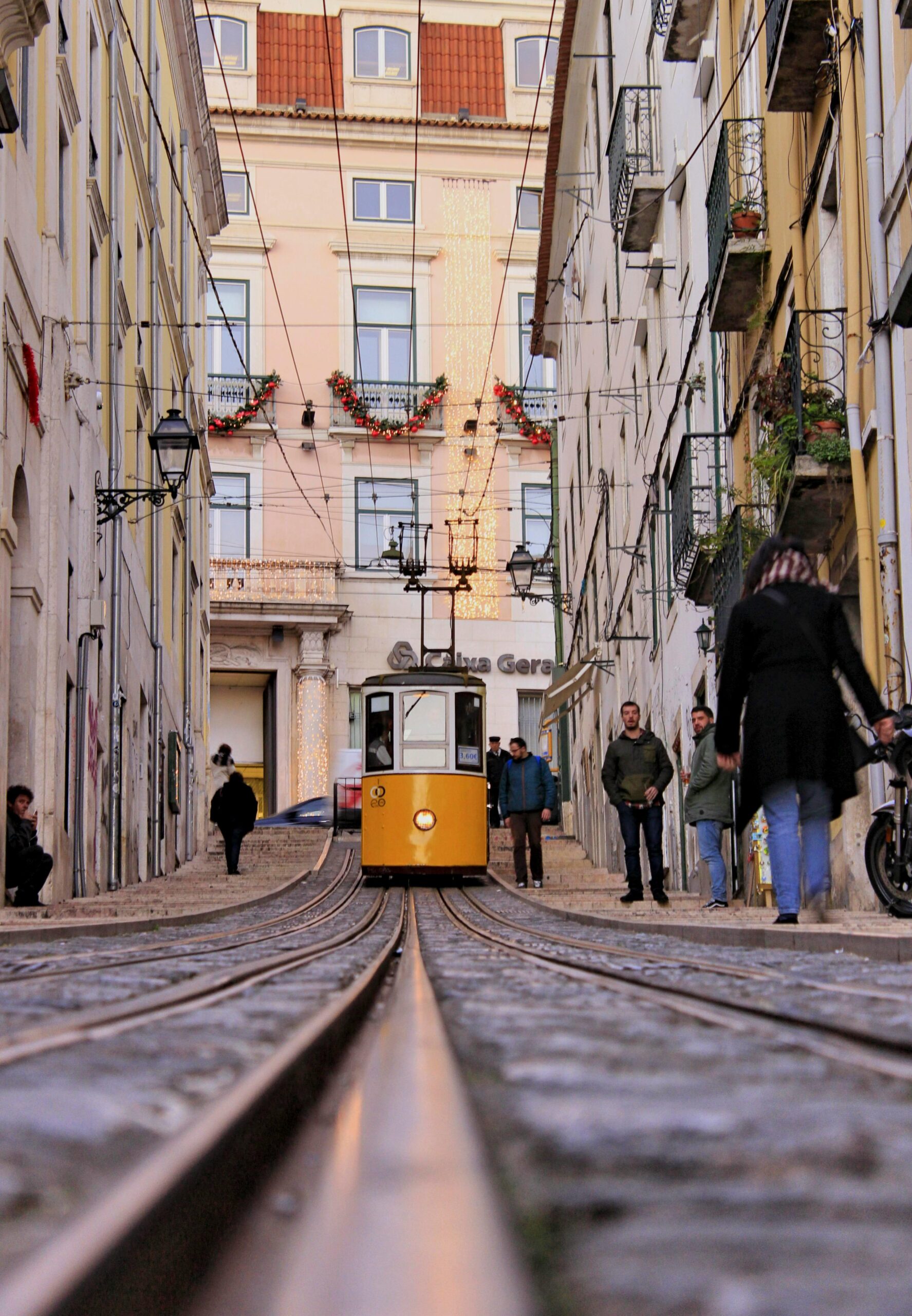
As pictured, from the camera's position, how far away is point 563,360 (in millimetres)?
38906

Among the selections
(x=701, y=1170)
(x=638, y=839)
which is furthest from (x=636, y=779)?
(x=701, y=1170)

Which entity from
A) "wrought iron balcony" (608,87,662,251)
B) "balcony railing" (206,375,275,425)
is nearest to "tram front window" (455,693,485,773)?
"wrought iron balcony" (608,87,662,251)

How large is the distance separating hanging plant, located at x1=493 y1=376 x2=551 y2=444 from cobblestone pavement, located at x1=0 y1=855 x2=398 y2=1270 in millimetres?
41519

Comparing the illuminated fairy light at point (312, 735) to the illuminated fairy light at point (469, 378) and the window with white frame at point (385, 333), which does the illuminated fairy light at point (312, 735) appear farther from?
the window with white frame at point (385, 333)

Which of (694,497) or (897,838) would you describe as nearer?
(897,838)

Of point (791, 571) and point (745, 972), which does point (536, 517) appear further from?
point (745, 972)

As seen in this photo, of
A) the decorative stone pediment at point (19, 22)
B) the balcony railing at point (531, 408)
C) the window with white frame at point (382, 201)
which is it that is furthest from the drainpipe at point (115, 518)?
the window with white frame at point (382, 201)

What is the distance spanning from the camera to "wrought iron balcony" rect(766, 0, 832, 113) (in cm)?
1145

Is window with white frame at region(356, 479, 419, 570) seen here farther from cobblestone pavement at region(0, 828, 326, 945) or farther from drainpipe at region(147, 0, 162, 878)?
drainpipe at region(147, 0, 162, 878)

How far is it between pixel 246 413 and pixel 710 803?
29573 millimetres

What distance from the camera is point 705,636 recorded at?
1720 cm

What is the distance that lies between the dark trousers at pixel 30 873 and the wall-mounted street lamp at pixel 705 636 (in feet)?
22.6

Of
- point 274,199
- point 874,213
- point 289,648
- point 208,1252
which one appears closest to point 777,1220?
point 208,1252

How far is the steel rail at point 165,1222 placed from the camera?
2.32ft
